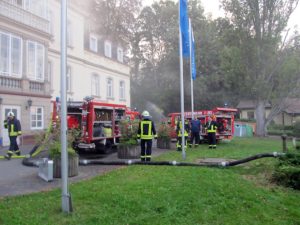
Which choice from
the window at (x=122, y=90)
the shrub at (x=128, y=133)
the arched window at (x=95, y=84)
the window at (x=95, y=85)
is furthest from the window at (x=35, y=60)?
the window at (x=122, y=90)

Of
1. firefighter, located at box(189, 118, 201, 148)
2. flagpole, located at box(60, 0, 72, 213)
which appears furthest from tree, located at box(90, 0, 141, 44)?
flagpole, located at box(60, 0, 72, 213)

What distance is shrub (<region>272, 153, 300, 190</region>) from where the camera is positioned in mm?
7172

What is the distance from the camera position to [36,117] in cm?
1922

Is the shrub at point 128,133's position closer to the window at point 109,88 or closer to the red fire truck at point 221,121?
the red fire truck at point 221,121

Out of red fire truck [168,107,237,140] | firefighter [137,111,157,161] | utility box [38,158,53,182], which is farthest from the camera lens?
red fire truck [168,107,237,140]

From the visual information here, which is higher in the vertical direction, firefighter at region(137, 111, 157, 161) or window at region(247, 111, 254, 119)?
window at region(247, 111, 254, 119)

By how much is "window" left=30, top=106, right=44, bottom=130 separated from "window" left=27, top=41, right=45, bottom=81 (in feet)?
5.51

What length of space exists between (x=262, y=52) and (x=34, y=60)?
15.1m

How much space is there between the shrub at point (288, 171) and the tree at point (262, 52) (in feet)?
56.7

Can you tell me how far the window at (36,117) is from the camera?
18881 mm

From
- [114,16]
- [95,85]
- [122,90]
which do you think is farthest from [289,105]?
[114,16]

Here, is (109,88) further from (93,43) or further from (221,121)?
(221,121)

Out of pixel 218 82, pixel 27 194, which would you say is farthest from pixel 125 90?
pixel 27 194

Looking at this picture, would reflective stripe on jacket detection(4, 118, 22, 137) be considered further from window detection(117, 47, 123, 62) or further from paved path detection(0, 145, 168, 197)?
window detection(117, 47, 123, 62)
